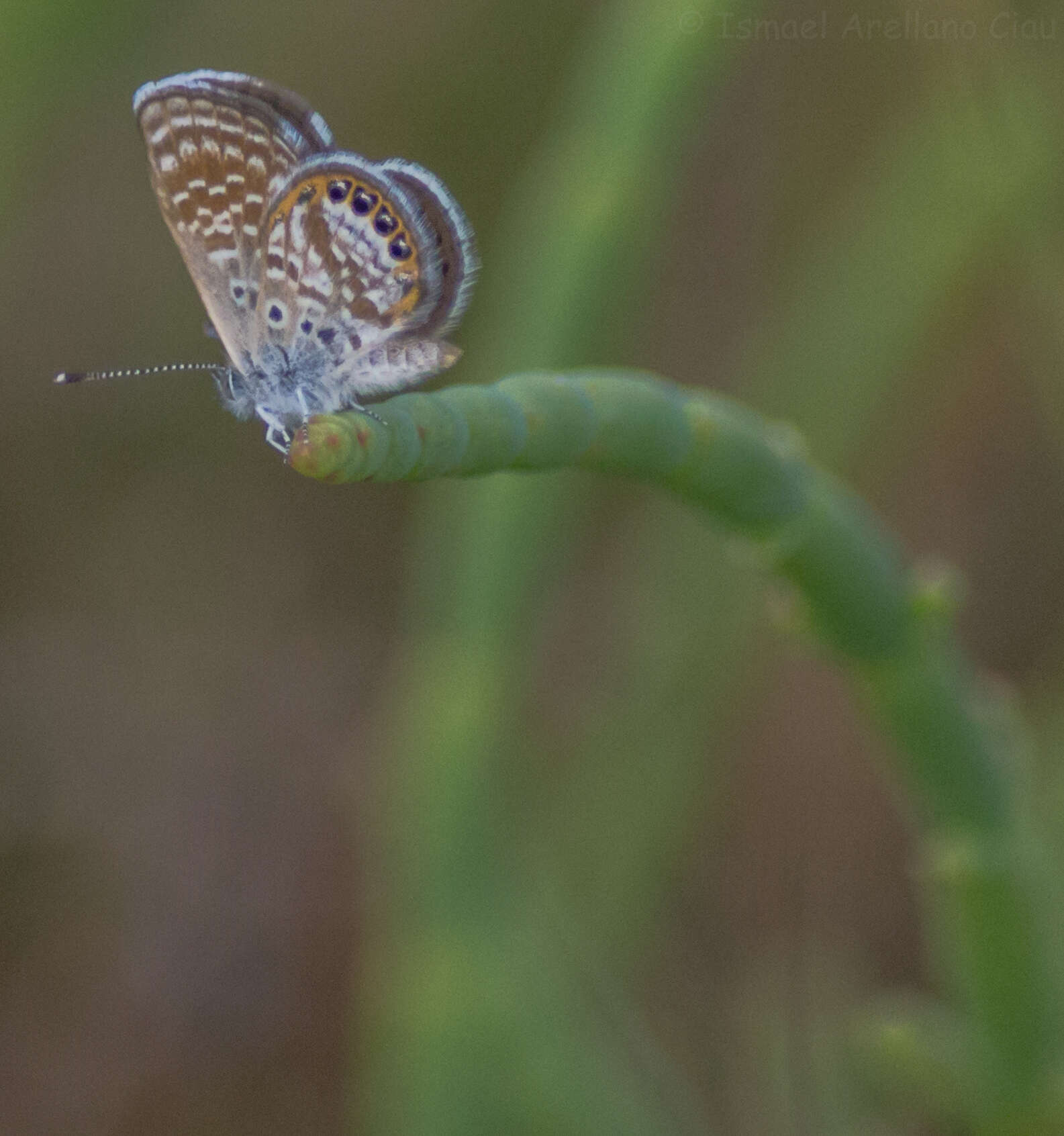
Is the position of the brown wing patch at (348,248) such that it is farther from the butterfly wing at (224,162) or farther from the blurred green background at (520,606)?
the blurred green background at (520,606)

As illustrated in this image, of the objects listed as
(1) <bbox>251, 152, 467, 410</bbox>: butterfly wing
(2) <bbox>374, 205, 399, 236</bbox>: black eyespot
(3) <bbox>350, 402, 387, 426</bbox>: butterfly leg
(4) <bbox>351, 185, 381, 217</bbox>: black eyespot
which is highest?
(4) <bbox>351, 185, 381, 217</bbox>: black eyespot

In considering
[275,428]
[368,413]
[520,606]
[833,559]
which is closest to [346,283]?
[275,428]

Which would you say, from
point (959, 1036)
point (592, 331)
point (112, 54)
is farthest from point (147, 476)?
point (959, 1036)

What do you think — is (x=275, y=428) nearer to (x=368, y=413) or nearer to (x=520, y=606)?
(x=368, y=413)

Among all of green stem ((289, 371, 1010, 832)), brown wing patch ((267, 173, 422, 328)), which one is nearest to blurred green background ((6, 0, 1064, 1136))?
green stem ((289, 371, 1010, 832))

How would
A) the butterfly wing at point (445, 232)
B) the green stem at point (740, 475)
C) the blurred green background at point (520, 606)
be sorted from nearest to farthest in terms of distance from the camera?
the green stem at point (740, 475)
the butterfly wing at point (445, 232)
the blurred green background at point (520, 606)

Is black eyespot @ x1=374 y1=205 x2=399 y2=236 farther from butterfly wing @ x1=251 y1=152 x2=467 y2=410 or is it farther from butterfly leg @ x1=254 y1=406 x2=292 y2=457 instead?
butterfly leg @ x1=254 y1=406 x2=292 y2=457

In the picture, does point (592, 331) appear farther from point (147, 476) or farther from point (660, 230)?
point (147, 476)

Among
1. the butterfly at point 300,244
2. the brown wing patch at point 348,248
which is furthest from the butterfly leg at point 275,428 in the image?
the brown wing patch at point 348,248
